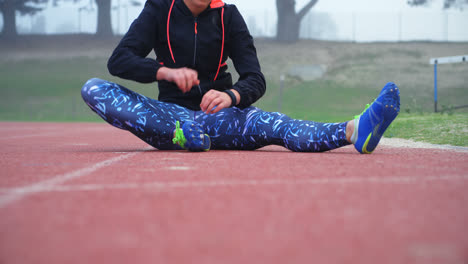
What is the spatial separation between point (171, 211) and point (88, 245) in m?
0.36

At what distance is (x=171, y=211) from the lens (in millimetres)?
1463

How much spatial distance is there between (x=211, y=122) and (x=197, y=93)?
25cm

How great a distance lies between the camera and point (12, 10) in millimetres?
29656

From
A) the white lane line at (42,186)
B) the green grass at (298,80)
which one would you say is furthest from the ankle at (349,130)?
the green grass at (298,80)

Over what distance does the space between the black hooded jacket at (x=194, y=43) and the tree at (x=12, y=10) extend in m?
29.3

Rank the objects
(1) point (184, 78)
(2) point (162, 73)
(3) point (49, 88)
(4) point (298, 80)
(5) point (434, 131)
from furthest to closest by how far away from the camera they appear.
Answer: (4) point (298, 80), (3) point (49, 88), (5) point (434, 131), (2) point (162, 73), (1) point (184, 78)

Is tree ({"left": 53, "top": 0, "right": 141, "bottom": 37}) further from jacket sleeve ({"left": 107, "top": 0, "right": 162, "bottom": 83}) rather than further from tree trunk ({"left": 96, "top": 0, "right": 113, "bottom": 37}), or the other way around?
jacket sleeve ({"left": 107, "top": 0, "right": 162, "bottom": 83})

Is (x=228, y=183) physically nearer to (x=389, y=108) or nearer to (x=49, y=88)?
(x=389, y=108)

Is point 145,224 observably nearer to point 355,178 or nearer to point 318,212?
point 318,212

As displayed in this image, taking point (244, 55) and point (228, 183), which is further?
point (244, 55)

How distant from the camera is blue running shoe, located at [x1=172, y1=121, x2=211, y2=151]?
10.4ft

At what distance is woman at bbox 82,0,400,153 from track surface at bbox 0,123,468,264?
75 centimetres

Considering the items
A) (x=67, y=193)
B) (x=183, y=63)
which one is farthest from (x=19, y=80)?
(x=67, y=193)

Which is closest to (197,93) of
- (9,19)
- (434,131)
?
(434,131)
